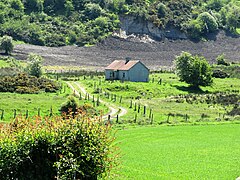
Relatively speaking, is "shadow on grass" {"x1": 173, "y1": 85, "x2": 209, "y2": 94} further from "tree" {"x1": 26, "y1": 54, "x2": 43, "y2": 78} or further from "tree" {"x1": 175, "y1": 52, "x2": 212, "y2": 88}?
"tree" {"x1": 26, "y1": 54, "x2": 43, "y2": 78}

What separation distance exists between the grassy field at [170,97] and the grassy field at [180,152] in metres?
8.31

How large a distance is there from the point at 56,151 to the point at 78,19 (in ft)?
556

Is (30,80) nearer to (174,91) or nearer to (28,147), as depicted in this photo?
(174,91)

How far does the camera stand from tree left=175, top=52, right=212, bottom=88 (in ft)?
288

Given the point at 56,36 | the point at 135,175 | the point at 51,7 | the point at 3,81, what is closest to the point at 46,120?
the point at 135,175

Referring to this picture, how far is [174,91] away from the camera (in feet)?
268

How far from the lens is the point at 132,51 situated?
157750mm

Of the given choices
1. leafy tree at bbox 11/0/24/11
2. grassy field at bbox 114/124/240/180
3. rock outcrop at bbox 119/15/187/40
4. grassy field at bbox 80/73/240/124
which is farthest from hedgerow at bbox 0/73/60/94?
leafy tree at bbox 11/0/24/11

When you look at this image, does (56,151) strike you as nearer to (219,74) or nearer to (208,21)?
(219,74)

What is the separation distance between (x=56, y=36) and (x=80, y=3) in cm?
3834

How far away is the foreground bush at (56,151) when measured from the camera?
1805 centimetres

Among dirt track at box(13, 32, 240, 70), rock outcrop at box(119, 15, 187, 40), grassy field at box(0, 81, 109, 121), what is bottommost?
grassy field at box(0, 81, 109, 121)

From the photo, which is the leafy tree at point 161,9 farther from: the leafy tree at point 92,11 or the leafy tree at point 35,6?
the leafy tree at point 35,6

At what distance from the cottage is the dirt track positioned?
3311cm
